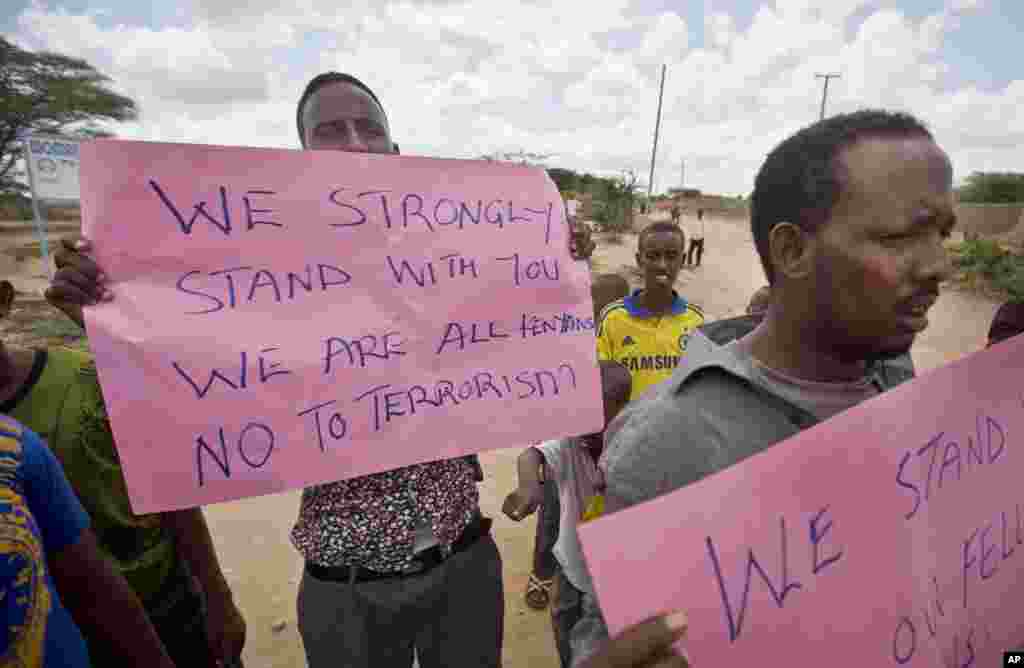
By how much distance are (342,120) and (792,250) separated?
1267 mm

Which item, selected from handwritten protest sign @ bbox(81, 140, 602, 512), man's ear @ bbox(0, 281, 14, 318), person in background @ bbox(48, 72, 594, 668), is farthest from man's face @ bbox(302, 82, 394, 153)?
man's ear @ bbox(0, 281, 14, 318)

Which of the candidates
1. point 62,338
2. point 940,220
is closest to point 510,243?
point 940,220

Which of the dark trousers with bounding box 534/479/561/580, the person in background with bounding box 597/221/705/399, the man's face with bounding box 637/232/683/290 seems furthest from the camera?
the man's face with bounding box 637/232/683/290

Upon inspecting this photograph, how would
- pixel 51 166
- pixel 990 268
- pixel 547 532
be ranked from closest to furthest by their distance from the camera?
pixel 547 532 → pixel 51 166 → pixel 990 268

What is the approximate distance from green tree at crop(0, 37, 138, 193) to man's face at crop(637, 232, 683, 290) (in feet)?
75.7

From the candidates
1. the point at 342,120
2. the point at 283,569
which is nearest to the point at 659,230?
the point at 342,120

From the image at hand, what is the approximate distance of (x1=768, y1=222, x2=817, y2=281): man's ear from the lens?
3.35 feet

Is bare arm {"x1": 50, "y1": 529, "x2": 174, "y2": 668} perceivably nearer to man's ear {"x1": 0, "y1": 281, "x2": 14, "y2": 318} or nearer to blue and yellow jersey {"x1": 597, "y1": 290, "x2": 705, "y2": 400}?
man's ear {"x1": 0, "y1": 281, "x2": 14, "y2": 318}

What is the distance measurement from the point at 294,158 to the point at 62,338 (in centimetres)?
900

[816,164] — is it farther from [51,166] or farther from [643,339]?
[51,166]

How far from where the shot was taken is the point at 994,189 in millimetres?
30359

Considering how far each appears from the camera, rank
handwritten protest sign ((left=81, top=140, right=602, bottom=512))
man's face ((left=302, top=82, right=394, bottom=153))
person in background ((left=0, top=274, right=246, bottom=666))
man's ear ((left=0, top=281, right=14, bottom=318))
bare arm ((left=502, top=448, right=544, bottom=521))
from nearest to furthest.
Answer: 1. handwritten protest sign ((left=81, top=140, right=602, bottom=512))
2. person in background ((left=0, top=274, right=246, bottom=666))
3. man's ear ((left=0, top=281, right=14, bottom=318))
4. man's face ((left=302, top=82, right=394, bottom=153))
5. bare arm ((left=502, top=448, right=544, bottom=521))

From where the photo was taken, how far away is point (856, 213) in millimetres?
959

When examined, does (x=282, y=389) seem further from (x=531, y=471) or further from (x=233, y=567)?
→ (x=233, y=567)
